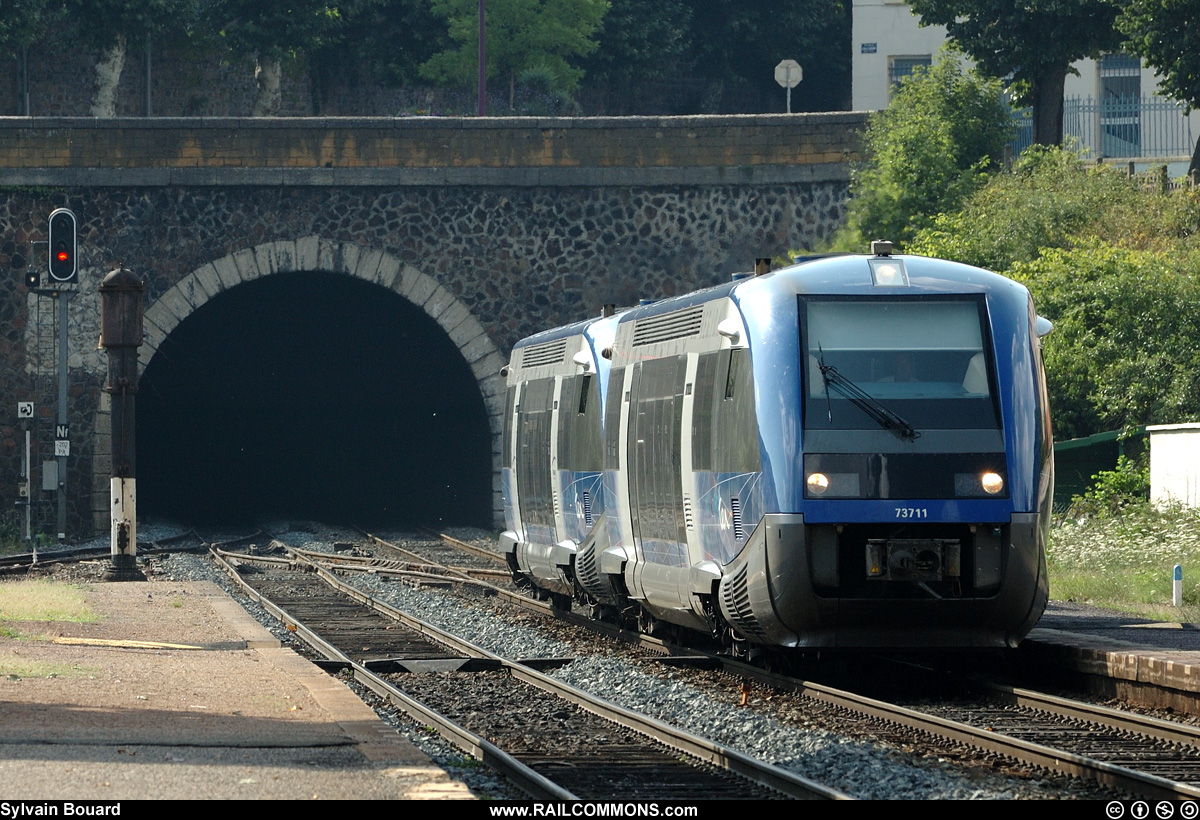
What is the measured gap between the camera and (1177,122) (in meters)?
41.9

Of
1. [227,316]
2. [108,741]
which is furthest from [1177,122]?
[108,741]

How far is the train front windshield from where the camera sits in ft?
39.2

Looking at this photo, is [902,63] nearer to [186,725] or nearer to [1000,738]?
[1000,738]

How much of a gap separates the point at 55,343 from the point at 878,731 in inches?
968

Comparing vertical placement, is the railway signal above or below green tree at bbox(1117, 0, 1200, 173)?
below

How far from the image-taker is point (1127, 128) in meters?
42.8

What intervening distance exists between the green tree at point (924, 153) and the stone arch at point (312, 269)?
6.90m

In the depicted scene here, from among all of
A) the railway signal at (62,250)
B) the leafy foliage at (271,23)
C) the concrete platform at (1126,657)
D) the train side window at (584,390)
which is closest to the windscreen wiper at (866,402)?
the concrete platform at (1126,657)

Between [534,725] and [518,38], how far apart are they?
42768mm

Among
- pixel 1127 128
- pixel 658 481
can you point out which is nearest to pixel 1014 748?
pixel 658 481

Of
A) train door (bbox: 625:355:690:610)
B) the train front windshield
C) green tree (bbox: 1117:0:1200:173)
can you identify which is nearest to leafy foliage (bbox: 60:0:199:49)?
green tree (bbox: 1117:0:1200:173)

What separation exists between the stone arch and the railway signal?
690 cm

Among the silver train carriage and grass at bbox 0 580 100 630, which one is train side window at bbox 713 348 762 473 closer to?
the silver train carriage
